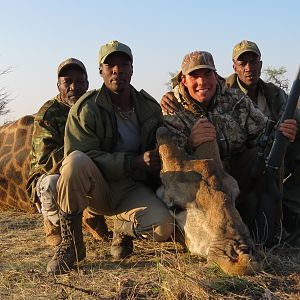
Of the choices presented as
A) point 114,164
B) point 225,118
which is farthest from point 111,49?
point 225,118

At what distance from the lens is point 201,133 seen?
379 centimetres

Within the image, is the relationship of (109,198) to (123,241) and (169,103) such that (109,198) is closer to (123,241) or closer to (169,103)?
(123,241)

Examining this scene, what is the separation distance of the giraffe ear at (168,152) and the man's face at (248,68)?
5.59 feet

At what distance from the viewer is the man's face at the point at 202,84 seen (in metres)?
4.04

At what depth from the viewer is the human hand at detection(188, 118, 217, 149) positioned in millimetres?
3771

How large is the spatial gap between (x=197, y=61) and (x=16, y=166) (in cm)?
324

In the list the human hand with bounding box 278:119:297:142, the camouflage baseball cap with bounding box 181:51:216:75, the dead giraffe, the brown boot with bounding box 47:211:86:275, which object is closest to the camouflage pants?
the human hand with bounding box 278:119:297:142

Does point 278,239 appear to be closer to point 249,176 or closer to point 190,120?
point 249,176

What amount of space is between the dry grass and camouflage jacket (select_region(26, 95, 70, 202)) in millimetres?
621

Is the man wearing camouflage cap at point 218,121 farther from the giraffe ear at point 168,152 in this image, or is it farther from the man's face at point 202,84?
the giraffe ear at point 168,152

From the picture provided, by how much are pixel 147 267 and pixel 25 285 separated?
81 cm

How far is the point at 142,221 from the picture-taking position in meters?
3.96

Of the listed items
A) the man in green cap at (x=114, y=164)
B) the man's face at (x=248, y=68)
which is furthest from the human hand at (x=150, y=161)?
the man's face at (x=248, y=68)

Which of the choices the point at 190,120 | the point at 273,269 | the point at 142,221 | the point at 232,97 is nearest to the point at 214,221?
the point at 273,269
